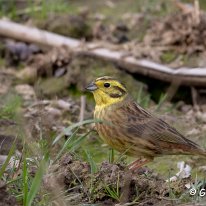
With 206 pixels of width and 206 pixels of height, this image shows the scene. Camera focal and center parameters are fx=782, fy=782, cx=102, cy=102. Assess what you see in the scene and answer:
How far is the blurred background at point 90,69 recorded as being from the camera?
6.37m

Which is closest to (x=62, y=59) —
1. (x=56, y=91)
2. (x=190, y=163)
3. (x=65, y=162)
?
(x=56, y=91)

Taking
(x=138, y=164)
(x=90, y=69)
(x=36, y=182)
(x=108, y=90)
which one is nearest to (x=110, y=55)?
(x=90, y=69)

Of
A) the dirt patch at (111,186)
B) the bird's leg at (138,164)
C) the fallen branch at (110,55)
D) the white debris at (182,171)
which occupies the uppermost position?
the fallen branch at (110,55)

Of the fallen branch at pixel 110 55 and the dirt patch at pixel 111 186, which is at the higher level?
the fallen branch at pixel 110 55

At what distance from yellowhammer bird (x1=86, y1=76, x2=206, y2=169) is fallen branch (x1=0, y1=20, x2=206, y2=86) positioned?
5.97 feet

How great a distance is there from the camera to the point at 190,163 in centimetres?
656

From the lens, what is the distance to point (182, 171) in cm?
614

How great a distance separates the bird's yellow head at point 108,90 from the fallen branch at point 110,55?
5.75 ft

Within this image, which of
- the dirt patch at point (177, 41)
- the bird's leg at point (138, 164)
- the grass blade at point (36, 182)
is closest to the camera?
the grass blade at point (36, 182)

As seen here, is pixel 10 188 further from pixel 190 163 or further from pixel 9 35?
pixel 9 35

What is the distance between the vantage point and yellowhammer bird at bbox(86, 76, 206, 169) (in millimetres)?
5926

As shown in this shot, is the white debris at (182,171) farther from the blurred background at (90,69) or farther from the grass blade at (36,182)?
the grass blade at (36,182)

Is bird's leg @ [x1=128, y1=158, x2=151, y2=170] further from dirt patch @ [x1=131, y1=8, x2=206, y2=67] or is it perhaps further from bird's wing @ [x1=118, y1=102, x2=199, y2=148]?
dirt patch @ [x1=131, y1=8, x2=206, y2=67]

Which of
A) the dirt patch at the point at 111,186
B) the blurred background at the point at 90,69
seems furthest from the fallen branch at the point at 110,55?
the dirt patch at the point at 111,186
